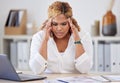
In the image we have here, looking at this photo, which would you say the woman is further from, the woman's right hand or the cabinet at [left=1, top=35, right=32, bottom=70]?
the cabinet at [left=1, top=35, right=32, bottom=70]

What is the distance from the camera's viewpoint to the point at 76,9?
12.5 ft

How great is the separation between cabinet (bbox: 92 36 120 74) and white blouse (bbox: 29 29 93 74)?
3.25 ft

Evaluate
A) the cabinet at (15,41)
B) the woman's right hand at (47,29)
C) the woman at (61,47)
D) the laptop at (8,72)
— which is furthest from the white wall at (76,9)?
the laptop at (8,72)

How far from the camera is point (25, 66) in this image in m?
3.76

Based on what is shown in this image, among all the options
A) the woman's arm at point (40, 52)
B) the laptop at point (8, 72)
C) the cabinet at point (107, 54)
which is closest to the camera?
the laptop at point (8, 72)

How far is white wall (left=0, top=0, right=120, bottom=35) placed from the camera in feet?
12.2

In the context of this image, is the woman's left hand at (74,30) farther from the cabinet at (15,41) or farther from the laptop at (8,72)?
the cabinet at (15,41)

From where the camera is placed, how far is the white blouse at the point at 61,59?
2.33 meters

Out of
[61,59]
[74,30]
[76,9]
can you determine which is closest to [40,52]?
[61,59]

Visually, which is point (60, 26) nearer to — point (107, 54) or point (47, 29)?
point (47, 29)

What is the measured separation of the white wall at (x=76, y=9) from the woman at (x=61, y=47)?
4.10 feet

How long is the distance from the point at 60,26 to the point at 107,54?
4.00ft

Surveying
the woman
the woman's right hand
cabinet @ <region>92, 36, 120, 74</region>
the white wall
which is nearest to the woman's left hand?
the woman

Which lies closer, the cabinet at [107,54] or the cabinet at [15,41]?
the cabinet at [107,54]
